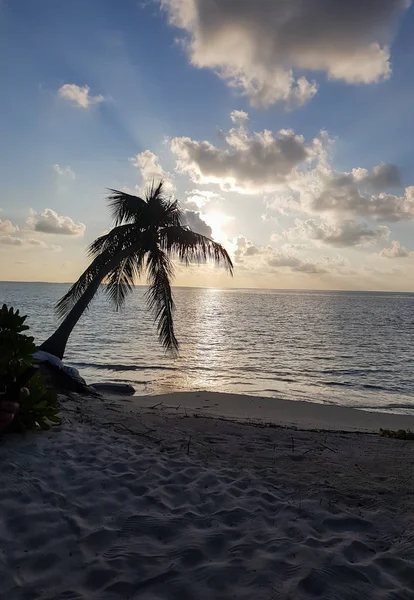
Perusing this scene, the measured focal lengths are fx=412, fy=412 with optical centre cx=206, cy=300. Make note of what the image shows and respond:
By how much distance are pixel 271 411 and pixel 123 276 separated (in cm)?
716

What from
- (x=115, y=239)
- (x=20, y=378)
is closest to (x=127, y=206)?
(x=115, y=239)

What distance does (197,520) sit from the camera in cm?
404

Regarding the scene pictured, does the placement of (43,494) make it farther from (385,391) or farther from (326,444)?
(385,391)

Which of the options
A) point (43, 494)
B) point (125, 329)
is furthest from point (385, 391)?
point (125, 329)

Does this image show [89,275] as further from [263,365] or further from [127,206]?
[263,365]

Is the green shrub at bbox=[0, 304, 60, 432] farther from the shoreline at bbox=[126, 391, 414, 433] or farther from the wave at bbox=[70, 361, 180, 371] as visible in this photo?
the wave at bbox=[70, 361, 180, 371]

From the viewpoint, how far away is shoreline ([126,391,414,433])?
34.4 feet

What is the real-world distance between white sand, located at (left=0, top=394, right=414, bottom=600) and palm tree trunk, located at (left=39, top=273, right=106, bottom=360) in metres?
6.45

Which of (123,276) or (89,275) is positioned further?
(123,276)

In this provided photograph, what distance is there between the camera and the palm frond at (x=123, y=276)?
1459cm

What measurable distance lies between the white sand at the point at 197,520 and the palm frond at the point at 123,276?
8.56 m

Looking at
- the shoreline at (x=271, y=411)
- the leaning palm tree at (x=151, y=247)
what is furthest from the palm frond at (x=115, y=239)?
the shoreline at (x=271, y=411)

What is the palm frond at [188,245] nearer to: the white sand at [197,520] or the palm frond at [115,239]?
the palm frond at [115,239]

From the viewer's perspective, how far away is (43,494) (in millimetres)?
4219
